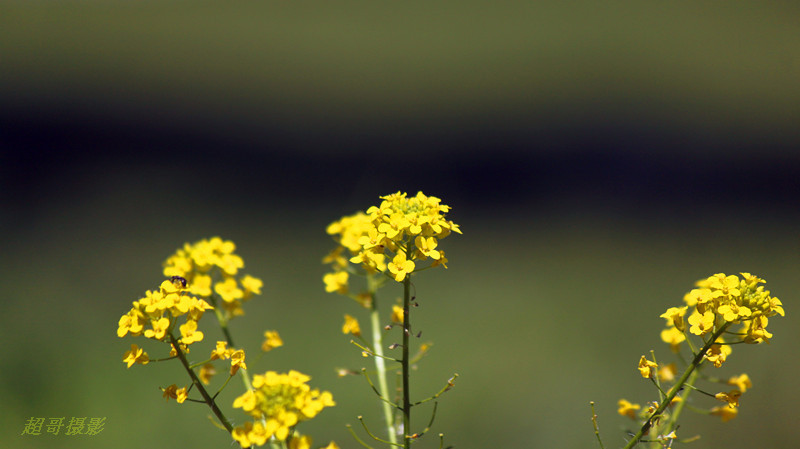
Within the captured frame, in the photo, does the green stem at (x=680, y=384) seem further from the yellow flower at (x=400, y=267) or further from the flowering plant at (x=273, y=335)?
the yellow flower at (x=400, y=267)

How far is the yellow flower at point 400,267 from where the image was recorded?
824 millimetres

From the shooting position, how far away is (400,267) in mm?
872

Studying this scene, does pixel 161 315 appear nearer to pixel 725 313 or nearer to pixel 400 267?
pixel 400 267

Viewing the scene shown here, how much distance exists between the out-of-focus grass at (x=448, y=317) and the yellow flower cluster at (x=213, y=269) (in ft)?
4.56

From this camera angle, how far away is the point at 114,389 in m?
2.61

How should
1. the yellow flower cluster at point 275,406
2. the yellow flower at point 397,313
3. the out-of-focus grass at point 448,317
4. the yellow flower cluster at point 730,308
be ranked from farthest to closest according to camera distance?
the out-of-focus grass at point 448,317 < the yellow flower at point 397,313 < the yellow flower cluster at point 730,308 < the yellow flower cluster at point 275,406

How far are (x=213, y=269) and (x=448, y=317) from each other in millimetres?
2728

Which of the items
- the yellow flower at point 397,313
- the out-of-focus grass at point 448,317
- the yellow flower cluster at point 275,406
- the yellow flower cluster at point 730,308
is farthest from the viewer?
the out-of-focus grass at point 448,317

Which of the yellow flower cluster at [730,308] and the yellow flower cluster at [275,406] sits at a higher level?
the yellow flower cluster at [730,308]

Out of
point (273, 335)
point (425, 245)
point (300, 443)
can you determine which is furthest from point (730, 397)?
point (273, 335)

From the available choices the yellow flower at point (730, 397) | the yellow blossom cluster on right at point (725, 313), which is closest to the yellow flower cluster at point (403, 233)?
the yellow blossom cluster on right at point (725, 313)

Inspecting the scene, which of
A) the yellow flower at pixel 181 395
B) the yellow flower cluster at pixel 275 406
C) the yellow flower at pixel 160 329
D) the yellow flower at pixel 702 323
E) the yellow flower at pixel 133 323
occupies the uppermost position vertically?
the yellow flower at pixel 702 323

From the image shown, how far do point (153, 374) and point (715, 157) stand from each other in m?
4.56

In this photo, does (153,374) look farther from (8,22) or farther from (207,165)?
(8,22)
